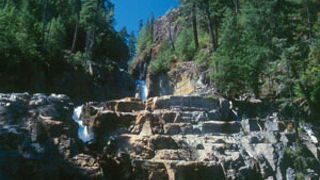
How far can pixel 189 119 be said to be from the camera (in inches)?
624

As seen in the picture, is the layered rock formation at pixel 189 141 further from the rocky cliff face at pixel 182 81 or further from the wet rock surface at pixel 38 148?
the rocky cliff face at pixel 182 81

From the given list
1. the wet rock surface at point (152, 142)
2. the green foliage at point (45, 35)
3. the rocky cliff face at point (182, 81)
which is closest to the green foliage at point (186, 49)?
the rocky cliff face at point (182, 81)

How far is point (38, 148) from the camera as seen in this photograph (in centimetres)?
1080

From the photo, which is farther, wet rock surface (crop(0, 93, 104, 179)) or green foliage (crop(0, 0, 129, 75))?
green foliage (crop(0, 0, 129, 75))

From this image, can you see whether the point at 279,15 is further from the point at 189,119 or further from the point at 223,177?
the point at 223,177

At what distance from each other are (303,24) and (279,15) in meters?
5.24

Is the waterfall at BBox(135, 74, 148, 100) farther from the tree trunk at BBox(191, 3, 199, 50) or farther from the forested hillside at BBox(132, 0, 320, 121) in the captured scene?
the forested hillside at BBox(132, 0, 320, 121)

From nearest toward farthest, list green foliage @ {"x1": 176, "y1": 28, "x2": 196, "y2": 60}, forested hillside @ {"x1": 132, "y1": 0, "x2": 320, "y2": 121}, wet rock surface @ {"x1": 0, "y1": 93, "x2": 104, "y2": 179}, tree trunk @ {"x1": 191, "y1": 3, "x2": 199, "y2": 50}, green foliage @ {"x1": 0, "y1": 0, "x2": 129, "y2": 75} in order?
wet rock surface @ {"x1": 0, "y1": 93, "x2": 104, "y2": 179}
forested hillside @ {"x1": 132, "y1": 0, "x2": 320, "y2": 121}
green foliage @ {"x1": 0, "y1": 0, "x2": 129, "y2": 75}
green foliage @ {"x1": 176, "y1": 28, "x2": 196, "y2": 60}
tree trunk @ {"x1": 191, "y1": 3, "x2": 199, "y2": 50}

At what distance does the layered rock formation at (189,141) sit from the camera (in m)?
11.6

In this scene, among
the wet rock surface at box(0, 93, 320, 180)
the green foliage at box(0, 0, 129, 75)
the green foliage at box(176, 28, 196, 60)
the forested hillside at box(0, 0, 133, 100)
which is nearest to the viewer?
the wet rock surface at box(0, 93, 320, 180)

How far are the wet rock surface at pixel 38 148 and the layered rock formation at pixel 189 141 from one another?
1.07m

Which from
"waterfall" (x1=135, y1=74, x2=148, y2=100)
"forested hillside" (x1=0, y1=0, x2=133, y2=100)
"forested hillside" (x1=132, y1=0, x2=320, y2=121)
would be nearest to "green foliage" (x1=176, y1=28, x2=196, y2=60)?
"forested hillside" (x1=132, y1=0, x2=320, y2=121)

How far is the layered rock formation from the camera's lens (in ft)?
38.2

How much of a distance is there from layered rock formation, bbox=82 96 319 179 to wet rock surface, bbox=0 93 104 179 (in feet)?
3.52
